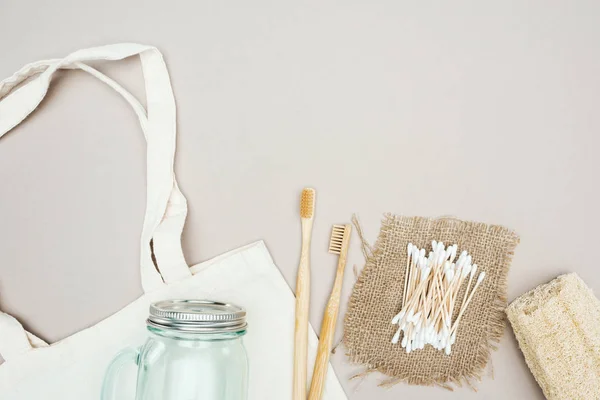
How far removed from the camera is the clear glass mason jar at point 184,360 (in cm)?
76

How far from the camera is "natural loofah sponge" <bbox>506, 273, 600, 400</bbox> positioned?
0.83m

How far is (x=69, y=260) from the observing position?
884mm

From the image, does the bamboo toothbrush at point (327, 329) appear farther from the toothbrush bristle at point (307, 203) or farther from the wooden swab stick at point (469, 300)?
the wooden swab stick at point (469, 300)

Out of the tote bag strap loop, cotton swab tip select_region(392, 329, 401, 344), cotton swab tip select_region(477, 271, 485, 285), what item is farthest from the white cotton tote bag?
cotton swab tip select_region(477, 271, 485, 285)

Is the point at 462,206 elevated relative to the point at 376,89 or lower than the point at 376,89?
lower

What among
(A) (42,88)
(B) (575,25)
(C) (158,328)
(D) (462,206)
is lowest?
(C) (158,328)

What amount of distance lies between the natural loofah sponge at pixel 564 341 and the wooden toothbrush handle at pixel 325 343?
27 centimetres

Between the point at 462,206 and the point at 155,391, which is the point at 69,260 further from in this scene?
the point at 462,206

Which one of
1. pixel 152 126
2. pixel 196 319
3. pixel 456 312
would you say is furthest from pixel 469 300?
pixel 152 126

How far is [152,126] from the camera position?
880 mm

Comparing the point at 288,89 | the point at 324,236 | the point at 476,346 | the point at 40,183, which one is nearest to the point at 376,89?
the point at 288,89

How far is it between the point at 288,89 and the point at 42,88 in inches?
14.5

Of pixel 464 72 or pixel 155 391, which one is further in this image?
pixel 464 72

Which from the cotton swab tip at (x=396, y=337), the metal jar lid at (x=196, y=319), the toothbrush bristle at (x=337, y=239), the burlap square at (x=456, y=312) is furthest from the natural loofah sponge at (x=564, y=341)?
the metal jar lid at (x=196, y=319)
